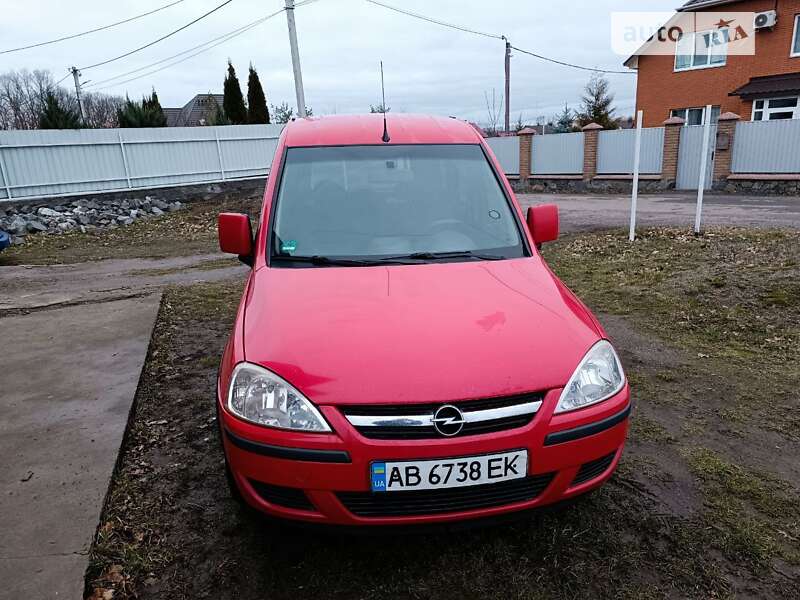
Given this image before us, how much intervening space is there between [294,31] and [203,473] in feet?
66.0

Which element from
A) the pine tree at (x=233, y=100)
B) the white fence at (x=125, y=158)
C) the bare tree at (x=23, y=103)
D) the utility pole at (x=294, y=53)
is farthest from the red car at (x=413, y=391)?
the bare tree at (x=23, y=103)

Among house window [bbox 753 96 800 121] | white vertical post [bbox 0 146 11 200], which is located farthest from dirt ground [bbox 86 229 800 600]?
house window [bbox 753 96 800 121]

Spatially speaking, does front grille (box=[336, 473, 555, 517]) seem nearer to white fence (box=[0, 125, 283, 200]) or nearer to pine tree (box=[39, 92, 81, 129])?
white fence (box=[0, 125, 283, 200])

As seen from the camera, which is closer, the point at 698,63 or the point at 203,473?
the point at 203,473

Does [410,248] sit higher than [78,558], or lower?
higher

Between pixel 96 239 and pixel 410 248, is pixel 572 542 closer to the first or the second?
pixel 410 248

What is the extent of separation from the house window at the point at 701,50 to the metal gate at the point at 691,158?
911 centimetres

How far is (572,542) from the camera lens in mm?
2371

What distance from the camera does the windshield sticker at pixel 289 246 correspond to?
9.64ft

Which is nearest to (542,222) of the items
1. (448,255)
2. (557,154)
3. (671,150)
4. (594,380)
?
(448,255)

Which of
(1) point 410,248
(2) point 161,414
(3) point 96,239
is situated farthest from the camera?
(3) point 96,239

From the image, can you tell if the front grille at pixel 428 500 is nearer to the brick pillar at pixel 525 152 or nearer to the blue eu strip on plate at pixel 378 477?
the blue eu strip on plate at pixel 378 477

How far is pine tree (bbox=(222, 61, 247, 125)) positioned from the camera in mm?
26328

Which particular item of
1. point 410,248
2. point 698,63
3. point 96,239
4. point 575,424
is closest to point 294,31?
point 96,239
